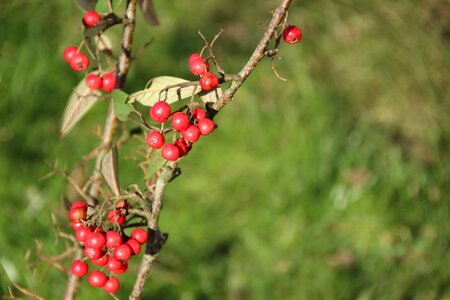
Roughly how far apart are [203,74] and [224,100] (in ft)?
0.22

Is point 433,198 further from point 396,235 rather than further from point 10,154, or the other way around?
point 10,154

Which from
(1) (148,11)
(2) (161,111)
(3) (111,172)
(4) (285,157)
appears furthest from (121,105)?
(4) (285,157)

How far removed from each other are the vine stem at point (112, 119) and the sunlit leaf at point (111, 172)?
25 millimetres

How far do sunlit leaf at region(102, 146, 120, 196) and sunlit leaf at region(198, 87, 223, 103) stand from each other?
0.27m

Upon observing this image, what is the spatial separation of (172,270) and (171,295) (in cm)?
15

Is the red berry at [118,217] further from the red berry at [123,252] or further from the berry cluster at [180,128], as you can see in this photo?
the berry cluster at [180,128]

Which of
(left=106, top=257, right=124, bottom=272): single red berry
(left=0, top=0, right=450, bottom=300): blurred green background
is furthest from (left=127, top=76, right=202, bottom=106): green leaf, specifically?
(left=0, top=0, right=450, bottom=300): blurred green background

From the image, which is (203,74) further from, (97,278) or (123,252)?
(97,278)

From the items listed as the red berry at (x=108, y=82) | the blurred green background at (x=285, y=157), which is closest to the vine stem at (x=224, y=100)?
the red berry at (x=108, y=82)

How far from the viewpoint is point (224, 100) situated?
1.13 metres

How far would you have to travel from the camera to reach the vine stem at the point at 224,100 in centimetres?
109

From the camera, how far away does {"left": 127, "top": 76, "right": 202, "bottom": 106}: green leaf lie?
119 centimetres

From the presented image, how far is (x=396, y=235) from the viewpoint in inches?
107

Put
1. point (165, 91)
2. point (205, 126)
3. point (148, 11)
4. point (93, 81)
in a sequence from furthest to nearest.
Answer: point (148, 11)
point (93, 81)
point (165, 91)
point (205, 126)
